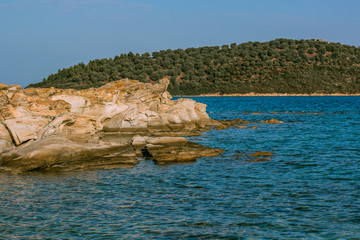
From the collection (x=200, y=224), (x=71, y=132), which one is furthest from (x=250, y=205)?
(x=71, y=132)

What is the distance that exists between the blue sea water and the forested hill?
470 ft

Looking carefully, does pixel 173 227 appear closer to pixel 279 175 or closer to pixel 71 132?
pixel 279 175

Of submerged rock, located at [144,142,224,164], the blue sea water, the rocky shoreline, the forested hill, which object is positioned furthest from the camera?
the forested hill

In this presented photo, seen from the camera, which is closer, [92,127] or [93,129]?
[92,127]

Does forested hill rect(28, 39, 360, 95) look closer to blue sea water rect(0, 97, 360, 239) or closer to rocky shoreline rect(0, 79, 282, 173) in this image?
rocky shoreline rect(0, 79, 282, 173)

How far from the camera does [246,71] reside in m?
181

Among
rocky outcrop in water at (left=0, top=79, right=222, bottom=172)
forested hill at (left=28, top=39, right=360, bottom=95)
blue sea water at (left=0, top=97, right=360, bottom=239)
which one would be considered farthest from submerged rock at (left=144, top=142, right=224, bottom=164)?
forested hill at (left=28, top=39, right=360, bottom=95)

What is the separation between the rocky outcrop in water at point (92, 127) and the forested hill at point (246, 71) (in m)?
122

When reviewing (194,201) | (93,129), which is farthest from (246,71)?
(194,201)

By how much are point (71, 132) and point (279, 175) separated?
15028 millimetres

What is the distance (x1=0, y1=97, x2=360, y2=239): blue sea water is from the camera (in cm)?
1434

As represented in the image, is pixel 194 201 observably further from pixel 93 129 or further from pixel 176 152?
pixel 93 129

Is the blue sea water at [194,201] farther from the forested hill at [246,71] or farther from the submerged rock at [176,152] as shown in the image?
the forested hill at [246,71]

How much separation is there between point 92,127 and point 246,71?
6072 inches
